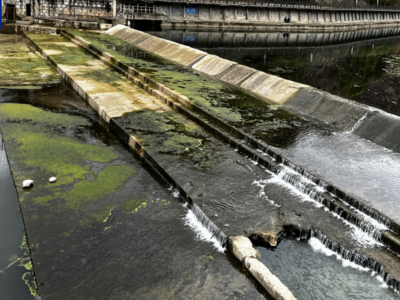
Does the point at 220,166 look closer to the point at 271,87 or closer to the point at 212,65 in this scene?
the point at 271,87

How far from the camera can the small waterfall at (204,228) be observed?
17.5 ft

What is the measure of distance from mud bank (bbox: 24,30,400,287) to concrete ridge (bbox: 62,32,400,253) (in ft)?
0.25

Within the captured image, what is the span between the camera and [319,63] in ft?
81.3

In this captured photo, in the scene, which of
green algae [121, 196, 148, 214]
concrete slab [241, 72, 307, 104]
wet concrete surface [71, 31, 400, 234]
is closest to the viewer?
green algae [121, 196, 148, 214]

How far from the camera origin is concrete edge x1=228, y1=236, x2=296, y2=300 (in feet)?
14.2

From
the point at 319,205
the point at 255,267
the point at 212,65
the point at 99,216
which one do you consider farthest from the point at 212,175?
the point at 212,65

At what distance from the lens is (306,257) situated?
536 centimetres

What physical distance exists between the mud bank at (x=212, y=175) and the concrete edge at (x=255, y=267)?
249 mm

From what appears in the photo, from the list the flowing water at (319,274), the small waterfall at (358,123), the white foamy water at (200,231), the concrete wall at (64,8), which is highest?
the concrete wall at (64,8)

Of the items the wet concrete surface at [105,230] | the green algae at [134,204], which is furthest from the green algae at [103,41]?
the green algae at [134,204]

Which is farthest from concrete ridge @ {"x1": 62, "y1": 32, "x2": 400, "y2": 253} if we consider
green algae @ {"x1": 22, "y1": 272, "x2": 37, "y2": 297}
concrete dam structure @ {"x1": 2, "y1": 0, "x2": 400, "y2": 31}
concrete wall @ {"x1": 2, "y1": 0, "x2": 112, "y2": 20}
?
concrete wall @ {"x1": 2, "y1": 0, "x2": 112, "y2": 20}

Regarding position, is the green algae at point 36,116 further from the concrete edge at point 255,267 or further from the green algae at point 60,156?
the concrete edge at point 255,267

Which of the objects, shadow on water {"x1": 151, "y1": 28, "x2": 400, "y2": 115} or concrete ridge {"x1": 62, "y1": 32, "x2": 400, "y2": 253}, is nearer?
concrete ridge {"x1": 62, "y1": 32, "x2": 400, "y2": 253}

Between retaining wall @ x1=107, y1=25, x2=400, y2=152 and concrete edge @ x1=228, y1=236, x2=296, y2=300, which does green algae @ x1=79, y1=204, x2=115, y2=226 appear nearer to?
concrete edge @ x1=228, y1=236, x2=296, y2=300
